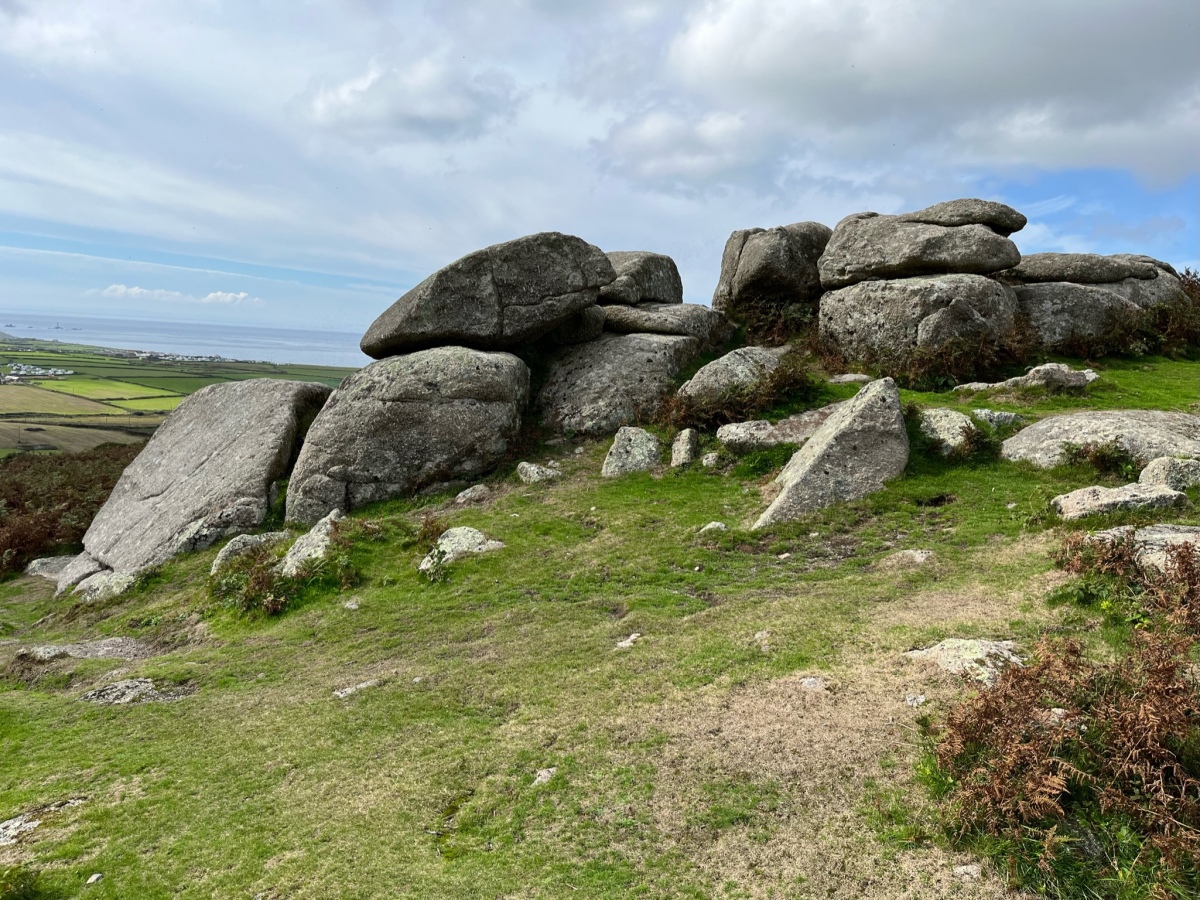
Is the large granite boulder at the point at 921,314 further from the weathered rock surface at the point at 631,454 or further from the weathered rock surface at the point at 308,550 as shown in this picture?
the weathered rock surface at the point at 308,550

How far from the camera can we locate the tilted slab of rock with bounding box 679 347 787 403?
24438mm

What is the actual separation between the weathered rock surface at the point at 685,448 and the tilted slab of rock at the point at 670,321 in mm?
8083

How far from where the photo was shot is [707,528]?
17734mm

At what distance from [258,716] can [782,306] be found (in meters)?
29.3

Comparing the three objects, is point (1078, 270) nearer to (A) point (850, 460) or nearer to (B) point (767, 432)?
(B) point (767, 432)

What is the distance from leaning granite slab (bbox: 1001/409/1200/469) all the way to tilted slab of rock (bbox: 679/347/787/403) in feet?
27.9

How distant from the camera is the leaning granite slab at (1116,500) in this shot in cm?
1359

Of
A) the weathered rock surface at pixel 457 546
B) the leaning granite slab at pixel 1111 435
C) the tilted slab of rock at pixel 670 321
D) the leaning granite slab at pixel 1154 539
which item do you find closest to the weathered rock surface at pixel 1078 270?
the tilted slab of rock at pixel 670 321

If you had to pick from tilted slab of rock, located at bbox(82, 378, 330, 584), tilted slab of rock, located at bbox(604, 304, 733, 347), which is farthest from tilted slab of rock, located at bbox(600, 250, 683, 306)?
tilted slab of rock, located at bbox(82, 378, 330, 584)

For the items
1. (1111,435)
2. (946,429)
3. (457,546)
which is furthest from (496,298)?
(1111,435)

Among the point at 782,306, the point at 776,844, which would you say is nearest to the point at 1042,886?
the point at 776,844

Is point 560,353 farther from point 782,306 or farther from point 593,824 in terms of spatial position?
point 593,824

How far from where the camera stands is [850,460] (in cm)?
1823

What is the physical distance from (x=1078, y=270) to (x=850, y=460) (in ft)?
70.7
